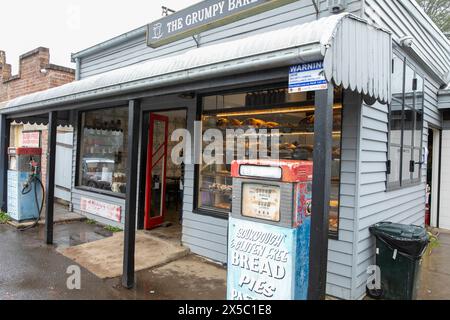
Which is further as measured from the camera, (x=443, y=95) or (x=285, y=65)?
(x=443, y=95)

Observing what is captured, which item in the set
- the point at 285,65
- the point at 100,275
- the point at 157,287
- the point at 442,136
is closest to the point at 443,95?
the point at 442,136

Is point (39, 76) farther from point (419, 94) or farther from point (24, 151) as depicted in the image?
point (419, 94)

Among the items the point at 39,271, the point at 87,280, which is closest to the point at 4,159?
the point at 39,271

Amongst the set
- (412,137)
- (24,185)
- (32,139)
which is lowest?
(24,185)

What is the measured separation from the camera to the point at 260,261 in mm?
2863

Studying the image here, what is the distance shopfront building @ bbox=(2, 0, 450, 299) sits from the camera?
298 centimetres

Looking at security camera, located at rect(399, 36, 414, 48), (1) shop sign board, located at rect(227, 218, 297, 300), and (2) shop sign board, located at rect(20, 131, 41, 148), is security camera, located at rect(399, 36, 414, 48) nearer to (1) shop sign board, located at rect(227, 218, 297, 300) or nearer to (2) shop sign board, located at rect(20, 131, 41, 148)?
(1) shop sign board, located at rect(227, 218, 297, 300)

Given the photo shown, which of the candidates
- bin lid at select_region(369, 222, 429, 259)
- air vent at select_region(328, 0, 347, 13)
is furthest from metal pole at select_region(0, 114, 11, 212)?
bin lid at select_region(369, 222, 429, 259)

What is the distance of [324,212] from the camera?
256 centimetres

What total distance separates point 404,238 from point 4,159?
8202 mm

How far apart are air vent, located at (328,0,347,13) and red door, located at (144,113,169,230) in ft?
13.7

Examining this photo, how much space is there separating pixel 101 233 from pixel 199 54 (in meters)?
4.73

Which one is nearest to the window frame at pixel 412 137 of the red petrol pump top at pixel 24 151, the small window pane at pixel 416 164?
the small window pane at pixel 416 164

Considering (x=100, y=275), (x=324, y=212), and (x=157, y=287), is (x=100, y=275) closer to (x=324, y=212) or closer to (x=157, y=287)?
(x=157, y=287)
